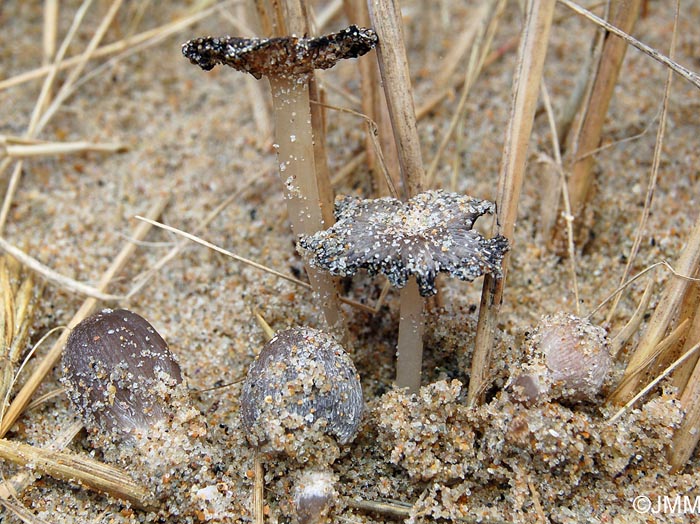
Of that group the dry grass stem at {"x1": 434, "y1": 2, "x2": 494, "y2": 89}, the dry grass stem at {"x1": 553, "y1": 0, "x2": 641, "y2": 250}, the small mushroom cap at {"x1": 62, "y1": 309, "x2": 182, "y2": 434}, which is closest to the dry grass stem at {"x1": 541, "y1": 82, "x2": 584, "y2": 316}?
the dry grass stem at {"x1": 553, "y1": 0, "x2": 641, "y2": 250}

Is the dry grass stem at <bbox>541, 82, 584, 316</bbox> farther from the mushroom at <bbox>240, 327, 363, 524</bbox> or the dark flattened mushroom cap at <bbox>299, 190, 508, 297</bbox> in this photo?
the mushroom at <bbox>240, 327, 363, 524</bbox>

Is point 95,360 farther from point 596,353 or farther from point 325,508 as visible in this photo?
point 596,353

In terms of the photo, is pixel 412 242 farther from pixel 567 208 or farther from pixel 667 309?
pixel 567 208

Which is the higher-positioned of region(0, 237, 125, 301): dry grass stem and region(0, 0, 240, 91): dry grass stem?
region(0, 0, 240, 91): dry grass stem

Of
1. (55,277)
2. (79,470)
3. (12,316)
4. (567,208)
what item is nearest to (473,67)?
(567,208)

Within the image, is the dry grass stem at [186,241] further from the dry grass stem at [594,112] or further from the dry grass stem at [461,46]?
the dry grass stem at [594,112]

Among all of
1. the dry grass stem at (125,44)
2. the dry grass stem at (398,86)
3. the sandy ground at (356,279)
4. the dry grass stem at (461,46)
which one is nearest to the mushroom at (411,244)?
the dry grass stem at (398,86)

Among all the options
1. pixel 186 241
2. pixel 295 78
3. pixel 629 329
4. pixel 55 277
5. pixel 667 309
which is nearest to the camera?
pixel 295 78
